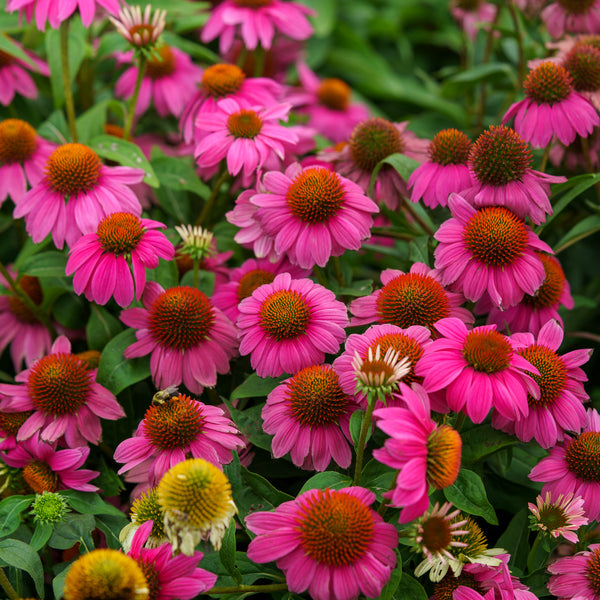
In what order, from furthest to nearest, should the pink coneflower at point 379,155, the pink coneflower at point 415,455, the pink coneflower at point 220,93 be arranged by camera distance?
1. the pink coneflower at point 220,93
2. the pink coneflower at point 379,155
3. the pink coneflower at point 415,455

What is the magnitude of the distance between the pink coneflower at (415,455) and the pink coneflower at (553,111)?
1.87ft

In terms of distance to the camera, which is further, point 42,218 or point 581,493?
point 42,218

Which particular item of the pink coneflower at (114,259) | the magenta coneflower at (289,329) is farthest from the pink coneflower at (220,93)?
the magenta coneflower at (289,329)

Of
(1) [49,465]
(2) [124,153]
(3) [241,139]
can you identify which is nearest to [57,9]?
(2) [124,153]

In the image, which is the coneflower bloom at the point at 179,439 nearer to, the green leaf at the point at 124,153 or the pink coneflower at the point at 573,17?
the green leaf at the point at 124,153

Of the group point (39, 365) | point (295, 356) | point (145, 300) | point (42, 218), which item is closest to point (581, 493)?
point (295, 356)

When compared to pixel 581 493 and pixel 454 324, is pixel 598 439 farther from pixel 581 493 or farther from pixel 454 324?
pixel 454 324

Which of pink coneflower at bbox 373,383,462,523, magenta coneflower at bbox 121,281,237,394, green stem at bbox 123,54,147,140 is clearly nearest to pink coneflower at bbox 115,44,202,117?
green stem at bbox 123,54,147,140

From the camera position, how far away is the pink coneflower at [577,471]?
89cm

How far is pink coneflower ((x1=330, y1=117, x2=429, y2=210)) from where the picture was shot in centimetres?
117

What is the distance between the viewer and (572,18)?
4.67 ft

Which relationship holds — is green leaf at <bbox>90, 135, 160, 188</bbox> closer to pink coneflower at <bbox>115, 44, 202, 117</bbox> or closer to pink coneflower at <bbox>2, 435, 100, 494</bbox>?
pink coneflower at <bbox>115, 44, 202, 117</bbox>

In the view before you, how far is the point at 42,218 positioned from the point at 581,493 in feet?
2.95

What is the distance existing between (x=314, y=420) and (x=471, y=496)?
0.71 ft
